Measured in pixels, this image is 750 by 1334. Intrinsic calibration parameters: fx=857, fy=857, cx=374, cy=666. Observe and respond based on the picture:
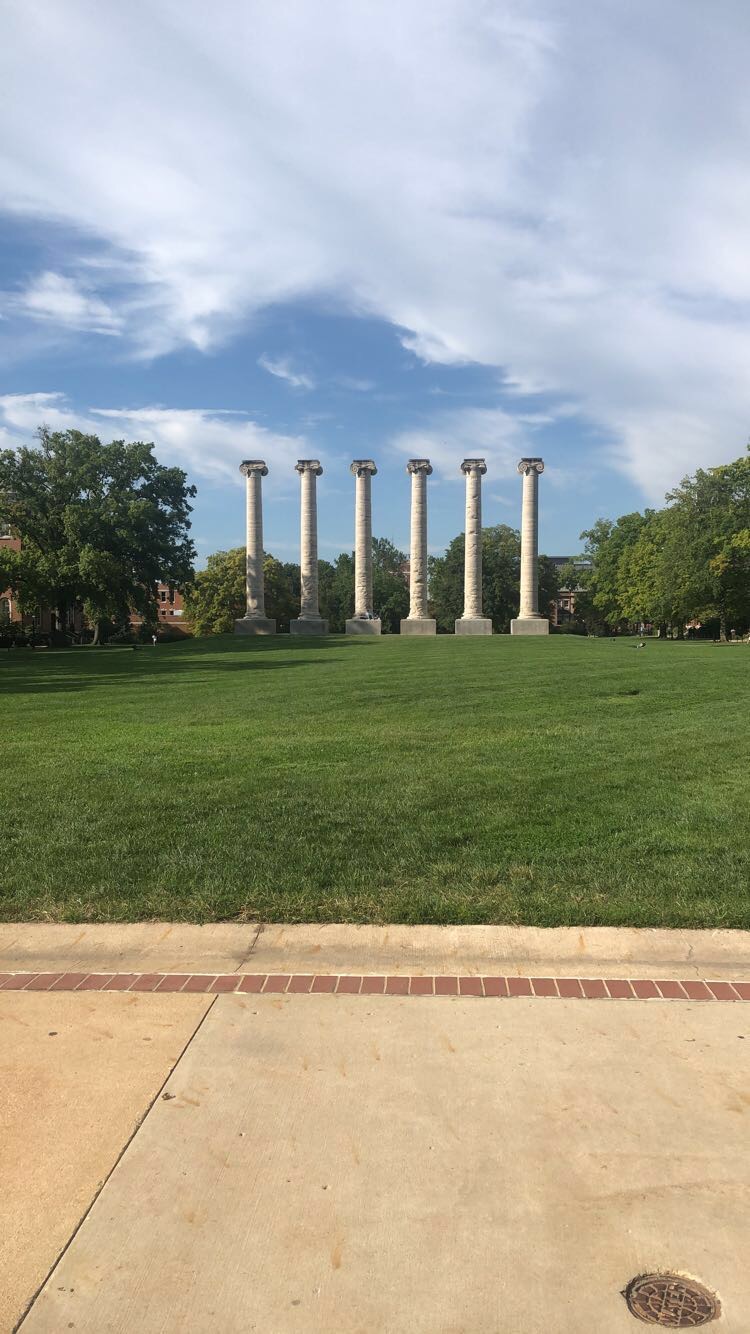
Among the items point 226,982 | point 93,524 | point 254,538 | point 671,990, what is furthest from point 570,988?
point 254,538

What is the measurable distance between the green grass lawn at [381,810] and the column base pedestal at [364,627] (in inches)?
2000

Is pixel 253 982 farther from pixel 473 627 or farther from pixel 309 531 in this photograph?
pixel 309 531

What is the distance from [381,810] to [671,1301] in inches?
222

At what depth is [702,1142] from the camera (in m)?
3.10

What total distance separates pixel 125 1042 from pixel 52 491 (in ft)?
187

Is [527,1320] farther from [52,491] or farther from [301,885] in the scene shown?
[52,491]

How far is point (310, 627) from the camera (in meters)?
68.0

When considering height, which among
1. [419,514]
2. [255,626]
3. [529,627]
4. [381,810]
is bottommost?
[381,810]

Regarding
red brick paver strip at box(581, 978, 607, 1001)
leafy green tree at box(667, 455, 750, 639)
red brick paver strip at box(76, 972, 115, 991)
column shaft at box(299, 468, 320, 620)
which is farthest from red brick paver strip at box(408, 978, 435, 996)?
column shaft at box(299, 468, 320, 620)

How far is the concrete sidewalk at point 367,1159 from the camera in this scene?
2.45 meters

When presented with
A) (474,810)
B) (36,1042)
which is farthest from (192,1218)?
(474,810)

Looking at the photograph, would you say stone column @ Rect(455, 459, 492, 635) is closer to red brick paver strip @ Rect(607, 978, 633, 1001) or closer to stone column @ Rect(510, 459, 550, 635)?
stone column @ Rect(510, 459, 550, 635)

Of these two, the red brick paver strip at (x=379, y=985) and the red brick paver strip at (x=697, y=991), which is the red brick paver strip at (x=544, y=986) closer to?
the red brick paver strip at (x=379, y=985)

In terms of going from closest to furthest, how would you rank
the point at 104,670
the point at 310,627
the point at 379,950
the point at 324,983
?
the point at 324,983, the point at 379,950, the point at 104,670, the point at 310,627
